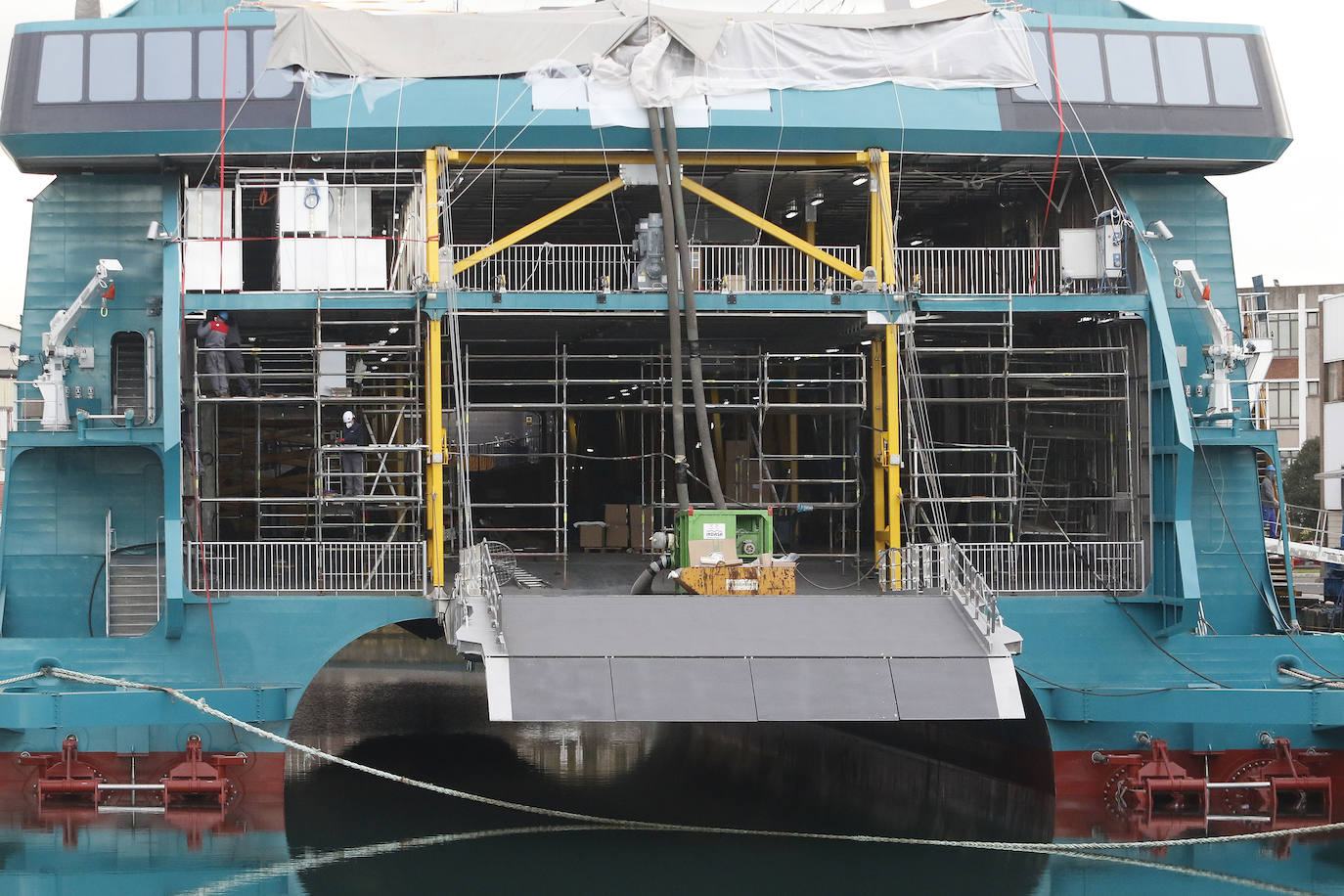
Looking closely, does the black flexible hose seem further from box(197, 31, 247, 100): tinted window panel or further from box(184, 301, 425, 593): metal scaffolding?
box(197, 31, 247, 100): tinted window panel

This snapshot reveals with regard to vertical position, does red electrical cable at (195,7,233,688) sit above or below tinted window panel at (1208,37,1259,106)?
below

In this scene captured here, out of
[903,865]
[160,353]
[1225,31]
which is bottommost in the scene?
[903,865]

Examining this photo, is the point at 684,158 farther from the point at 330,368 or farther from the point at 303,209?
the point at 330,368

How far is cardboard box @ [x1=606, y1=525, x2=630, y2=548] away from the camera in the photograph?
111ft

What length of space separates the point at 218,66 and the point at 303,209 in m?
2.60

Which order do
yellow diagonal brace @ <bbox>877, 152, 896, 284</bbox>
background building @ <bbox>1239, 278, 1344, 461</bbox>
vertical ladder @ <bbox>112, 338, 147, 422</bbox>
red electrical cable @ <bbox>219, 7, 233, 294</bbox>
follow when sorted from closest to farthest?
red electrical cable @ <bbox>219, 7, 233, 294</bbox>
yellow diagonal brace @ <bbox>877, 152, 896, 284</bbox>
vertical ladder @ <bbox>112, 338, 147, 422</bbox>
background building @ <bbox>1239, 278, 1344, 461</bbox>

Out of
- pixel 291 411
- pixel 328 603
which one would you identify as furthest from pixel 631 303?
pixel 291 411

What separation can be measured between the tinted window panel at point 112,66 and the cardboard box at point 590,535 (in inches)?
523

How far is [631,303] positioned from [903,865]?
31.3ft

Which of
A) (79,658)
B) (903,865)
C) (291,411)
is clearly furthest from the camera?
(291,411)

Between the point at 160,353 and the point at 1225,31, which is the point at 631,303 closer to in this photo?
the point at 160,353

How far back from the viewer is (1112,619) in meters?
24.2

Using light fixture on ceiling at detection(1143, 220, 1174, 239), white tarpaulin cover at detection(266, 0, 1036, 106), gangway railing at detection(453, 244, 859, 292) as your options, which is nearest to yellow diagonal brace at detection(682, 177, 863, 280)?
white tarpaulin cover at detection(266, 0, 1036, 106)

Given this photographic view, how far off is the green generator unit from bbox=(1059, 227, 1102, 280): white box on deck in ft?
25.4
